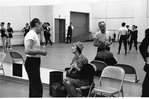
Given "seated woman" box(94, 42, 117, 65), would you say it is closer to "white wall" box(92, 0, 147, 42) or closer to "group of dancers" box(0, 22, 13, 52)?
"white wall" box(92, 0, 147, 42)

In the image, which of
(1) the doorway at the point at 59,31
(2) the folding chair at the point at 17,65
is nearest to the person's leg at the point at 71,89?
(2) the folding chair at the point at 17,65

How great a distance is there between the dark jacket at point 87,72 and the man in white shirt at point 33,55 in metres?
0.72

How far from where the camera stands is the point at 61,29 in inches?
376

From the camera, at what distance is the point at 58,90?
14.2 ft

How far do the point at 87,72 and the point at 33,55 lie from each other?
3.12ft

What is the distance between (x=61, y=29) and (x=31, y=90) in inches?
238

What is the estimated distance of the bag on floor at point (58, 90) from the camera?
13.9 ft

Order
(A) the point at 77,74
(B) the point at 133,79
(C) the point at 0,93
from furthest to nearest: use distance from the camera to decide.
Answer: (C) the point at 0,93
(B) the point at 133,79
(A) the point at 77,74

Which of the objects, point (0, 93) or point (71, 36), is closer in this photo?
point (0, 93)

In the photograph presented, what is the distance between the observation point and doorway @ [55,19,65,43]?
28.6ft

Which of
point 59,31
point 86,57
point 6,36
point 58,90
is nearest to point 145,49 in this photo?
point 58,90

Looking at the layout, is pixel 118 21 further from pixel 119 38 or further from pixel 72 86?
pixel 72 86

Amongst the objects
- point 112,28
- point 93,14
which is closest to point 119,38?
point 112,28

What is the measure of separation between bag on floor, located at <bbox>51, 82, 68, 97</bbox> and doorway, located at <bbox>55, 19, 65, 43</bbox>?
4.10 meters
